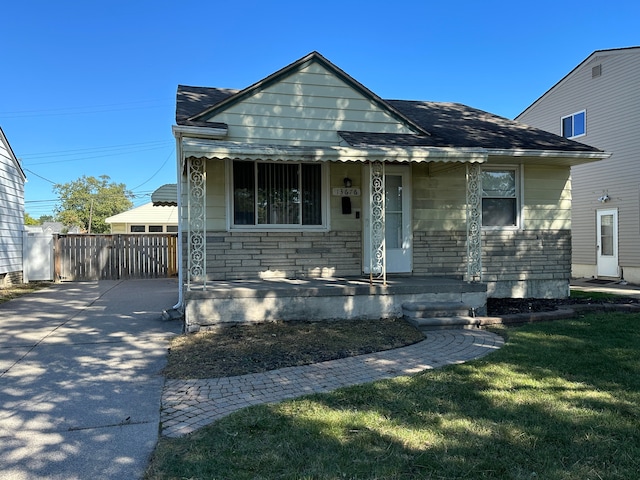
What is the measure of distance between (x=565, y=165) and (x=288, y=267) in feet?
21.5

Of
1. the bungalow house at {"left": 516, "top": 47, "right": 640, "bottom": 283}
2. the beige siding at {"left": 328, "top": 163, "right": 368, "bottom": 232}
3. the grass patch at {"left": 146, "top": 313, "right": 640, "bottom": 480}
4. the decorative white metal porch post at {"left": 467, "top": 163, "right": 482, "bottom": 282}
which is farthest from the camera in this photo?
the bungalow house at {"left": 516, "top": 47, "right": 640, "bottom": 283}

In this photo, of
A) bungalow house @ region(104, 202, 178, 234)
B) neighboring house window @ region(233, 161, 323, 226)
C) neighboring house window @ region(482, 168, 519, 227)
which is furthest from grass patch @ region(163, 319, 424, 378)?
bungalow house @ region(104, 202, 178, 234)

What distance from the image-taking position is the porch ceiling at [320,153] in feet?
21.2

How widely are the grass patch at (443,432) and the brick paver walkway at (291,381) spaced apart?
228mm

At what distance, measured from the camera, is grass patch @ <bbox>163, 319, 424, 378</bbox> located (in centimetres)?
509

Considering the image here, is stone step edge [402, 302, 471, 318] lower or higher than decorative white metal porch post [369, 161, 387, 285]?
lower

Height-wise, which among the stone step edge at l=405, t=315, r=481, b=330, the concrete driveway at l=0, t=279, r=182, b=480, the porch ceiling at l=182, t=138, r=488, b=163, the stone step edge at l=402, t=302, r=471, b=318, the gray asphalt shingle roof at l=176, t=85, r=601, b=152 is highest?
the gray asphalt shingle roof at l=176, t=85, r=601, b=152

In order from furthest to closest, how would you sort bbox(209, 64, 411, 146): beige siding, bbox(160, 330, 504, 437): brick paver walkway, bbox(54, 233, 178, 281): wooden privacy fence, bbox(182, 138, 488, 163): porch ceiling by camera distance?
1. bbox(54, 233, 178, 281): wooden privacy fence
2. bbox(209, 64, 411, 146): beige siding
3. bbox(182, 138, 488, 163): porch ceiling
4. bbox(160, 330, 504, 437): brick paver walkway

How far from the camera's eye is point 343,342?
6008mm

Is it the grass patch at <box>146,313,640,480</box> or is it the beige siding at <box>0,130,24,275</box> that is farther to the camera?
the beige siding at <box>0,130,24,275</box>

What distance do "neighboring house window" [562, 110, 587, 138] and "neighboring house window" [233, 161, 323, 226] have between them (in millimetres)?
12878

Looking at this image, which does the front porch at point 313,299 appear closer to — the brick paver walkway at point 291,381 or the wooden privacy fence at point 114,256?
the brick paver walkway at point 291,381

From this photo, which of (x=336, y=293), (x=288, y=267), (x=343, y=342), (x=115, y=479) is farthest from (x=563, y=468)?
(x=288, y=267)

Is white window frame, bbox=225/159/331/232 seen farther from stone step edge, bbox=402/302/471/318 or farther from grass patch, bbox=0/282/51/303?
grass patch, bbox=0/282/51/303
